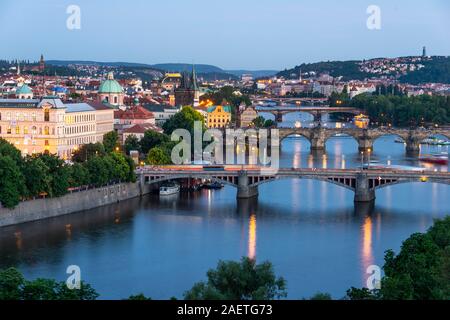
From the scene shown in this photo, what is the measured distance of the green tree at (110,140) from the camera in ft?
84.6

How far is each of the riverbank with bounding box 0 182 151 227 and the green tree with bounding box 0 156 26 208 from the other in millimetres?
148

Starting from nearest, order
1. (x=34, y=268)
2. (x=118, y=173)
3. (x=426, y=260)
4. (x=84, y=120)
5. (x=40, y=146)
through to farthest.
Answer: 1. (x=426, y=260)
2. (x=34, y=268)
3. (x=118, y=173)
4. (x=40, y=146)
5. (x=84, y=120)

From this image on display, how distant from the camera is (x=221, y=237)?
646 inches

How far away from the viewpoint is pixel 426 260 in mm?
11305

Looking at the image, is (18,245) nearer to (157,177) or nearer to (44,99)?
(157,177)

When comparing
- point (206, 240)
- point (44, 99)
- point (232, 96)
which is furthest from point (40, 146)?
point (232, 96)

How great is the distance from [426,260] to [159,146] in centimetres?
1431

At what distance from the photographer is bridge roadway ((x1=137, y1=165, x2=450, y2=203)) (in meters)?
20.6

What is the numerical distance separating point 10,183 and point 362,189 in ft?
21.2

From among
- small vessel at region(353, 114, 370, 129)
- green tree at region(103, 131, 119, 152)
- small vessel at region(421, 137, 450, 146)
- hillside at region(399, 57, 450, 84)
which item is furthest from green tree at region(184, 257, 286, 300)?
hillside at region(399, 57, 450, 84)

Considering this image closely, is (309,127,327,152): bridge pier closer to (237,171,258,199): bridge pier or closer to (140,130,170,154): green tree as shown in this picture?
(140,130,170,154): green tree

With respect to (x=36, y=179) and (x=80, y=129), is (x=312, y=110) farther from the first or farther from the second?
(x=36, y=179)

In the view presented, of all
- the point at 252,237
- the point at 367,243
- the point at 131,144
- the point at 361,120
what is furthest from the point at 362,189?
the point at 361,120

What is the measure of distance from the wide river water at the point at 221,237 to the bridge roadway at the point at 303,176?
0.31 m
